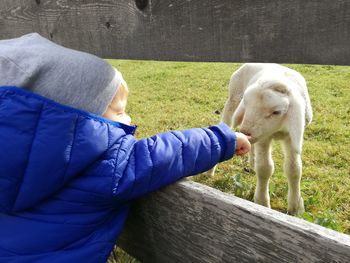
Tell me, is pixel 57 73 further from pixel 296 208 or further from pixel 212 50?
pixel 296 208

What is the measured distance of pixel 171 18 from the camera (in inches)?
67.6

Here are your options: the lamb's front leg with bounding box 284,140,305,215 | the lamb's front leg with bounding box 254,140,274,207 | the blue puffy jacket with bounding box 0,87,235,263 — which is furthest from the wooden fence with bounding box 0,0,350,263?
the lamb's front leg with bounding box 284,140,305,215

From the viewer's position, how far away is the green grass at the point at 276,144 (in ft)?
13.6

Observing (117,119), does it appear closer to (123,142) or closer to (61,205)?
(123,142)

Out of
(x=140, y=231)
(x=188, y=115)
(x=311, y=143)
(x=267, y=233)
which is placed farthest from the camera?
(x=188, y=115)

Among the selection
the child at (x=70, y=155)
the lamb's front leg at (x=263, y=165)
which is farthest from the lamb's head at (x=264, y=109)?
the child at (x=70, y=155)

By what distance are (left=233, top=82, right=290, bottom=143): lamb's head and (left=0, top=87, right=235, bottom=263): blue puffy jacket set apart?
1118 mm

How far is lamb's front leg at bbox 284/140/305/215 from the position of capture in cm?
368

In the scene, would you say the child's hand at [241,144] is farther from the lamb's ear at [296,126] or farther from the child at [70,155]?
the lamb's ear at [296,126]

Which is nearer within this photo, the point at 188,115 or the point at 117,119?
the point at 117,119

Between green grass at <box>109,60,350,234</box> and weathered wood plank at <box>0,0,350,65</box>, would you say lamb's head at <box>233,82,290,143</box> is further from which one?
weathered wood plank at <box>0,0,350,65</box>

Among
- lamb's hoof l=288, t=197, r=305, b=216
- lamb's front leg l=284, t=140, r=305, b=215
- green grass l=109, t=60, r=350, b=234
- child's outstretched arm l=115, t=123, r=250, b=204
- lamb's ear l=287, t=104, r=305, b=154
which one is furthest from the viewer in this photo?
green grass l=109, t=60, r=350, b=234

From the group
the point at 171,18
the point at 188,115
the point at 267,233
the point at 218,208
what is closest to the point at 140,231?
the point at 218,208

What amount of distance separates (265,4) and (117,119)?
0.86 metres
